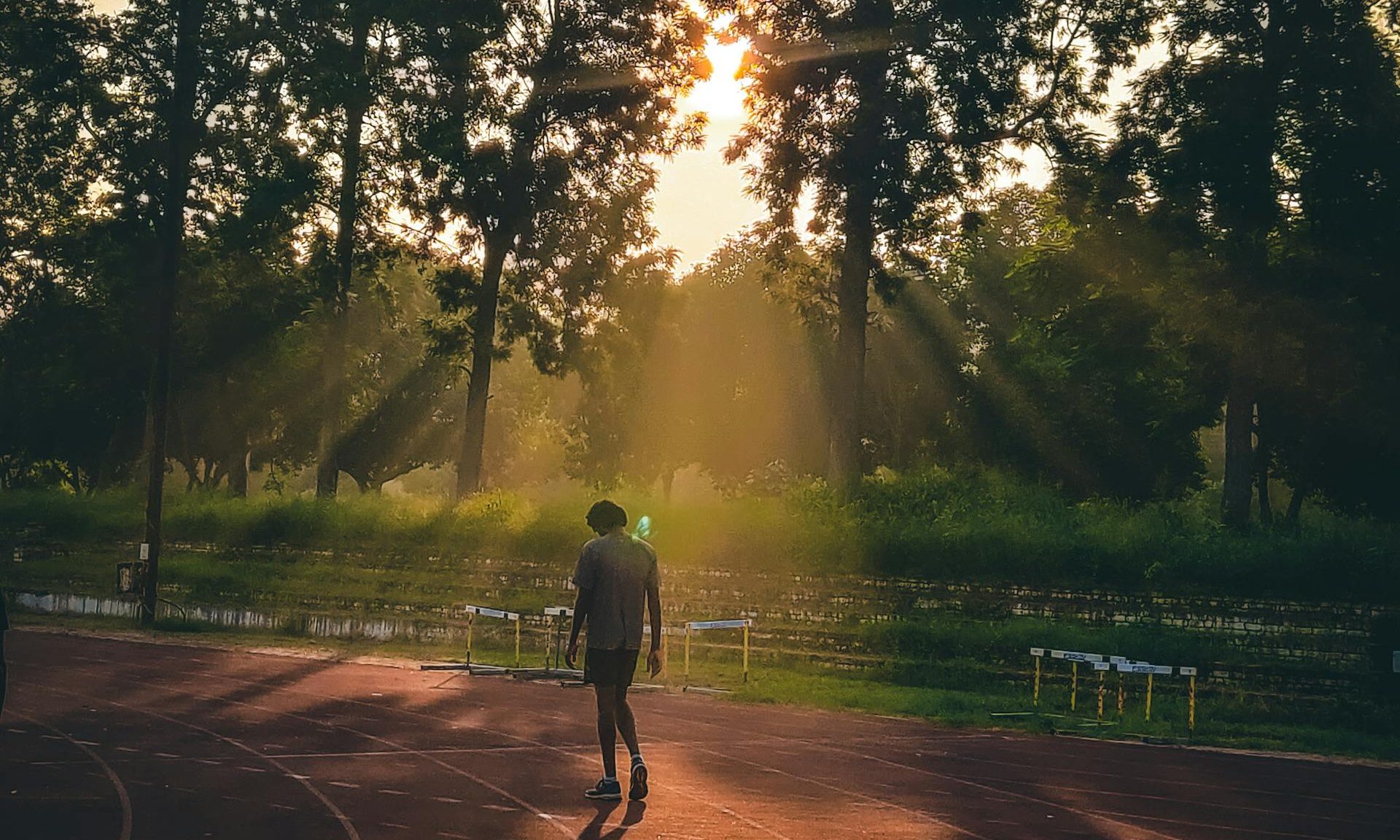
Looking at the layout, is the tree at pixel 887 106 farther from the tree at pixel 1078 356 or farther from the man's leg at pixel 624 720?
the man's leg at pixel 624 720

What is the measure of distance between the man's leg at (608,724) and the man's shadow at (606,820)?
244mm

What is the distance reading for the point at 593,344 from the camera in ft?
142

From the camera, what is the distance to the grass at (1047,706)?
18562 millimetres

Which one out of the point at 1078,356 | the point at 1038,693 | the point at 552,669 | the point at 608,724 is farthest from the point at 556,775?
the point at 1078,356

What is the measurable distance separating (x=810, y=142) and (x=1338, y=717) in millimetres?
18904

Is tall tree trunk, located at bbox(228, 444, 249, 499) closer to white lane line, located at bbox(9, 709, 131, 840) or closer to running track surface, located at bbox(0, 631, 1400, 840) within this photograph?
running track surface, located at bbox(0, 631, 1400, 840)

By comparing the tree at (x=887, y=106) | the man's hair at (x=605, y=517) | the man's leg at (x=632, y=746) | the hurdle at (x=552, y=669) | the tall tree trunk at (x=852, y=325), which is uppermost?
the tree at (x=887, y=106)

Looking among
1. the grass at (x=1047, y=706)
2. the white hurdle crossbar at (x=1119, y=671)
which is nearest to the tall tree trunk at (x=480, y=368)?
the grass at (x=1047, y=706)

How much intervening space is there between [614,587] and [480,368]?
28614 mm

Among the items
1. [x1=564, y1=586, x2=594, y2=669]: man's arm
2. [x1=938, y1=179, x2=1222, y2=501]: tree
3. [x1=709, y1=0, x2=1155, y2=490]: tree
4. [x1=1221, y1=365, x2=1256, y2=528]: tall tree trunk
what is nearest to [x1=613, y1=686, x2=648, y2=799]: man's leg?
[x1=564, y1=586, x2=594, y2=669]: man's arm

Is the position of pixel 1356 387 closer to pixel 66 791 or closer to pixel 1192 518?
pixel 1192 518

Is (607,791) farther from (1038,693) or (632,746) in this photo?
(1038,693)

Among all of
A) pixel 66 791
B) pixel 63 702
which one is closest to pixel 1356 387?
pixel 63 702

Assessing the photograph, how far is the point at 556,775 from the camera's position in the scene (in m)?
12.8
